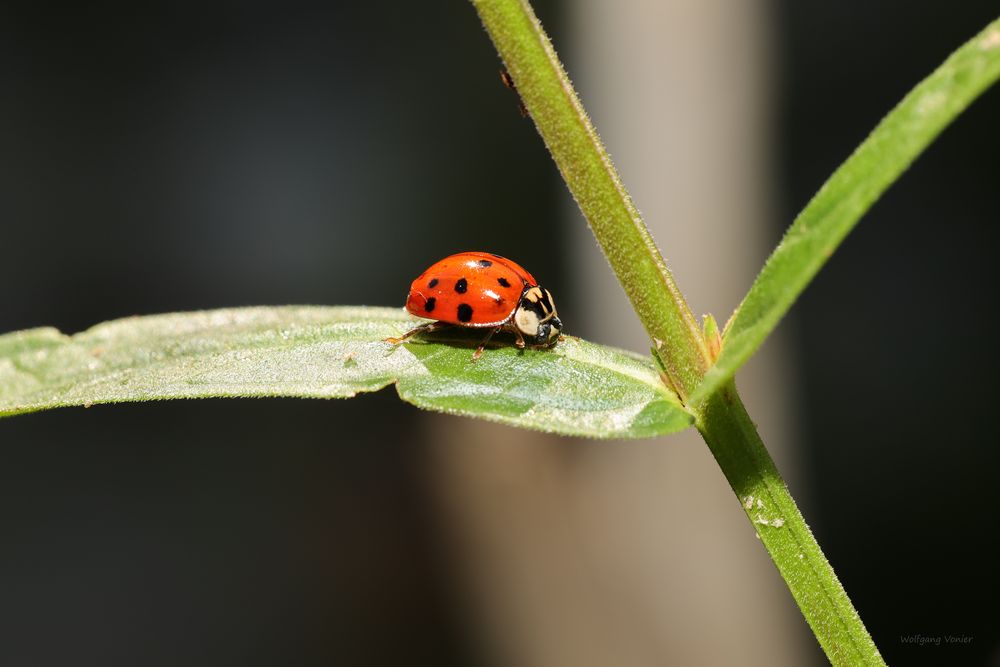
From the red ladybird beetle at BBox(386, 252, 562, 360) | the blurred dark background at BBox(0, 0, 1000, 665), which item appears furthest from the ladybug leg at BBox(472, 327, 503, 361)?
the blurred dark background at BBox(0, 0, 1000, 665)

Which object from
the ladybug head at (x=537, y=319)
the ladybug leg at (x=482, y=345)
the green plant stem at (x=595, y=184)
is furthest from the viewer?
the ladybug head at (x=537, y=319)

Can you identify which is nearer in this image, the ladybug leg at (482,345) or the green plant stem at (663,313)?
the green plant stem at (663,313)

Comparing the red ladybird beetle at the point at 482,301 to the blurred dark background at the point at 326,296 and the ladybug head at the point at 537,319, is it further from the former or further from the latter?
the blurred dark background at the point at 326,296

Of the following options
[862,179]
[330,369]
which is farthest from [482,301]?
[862,179]

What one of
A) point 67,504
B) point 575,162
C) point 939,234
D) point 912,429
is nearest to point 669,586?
point 912,429

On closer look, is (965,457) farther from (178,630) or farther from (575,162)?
(575,162)

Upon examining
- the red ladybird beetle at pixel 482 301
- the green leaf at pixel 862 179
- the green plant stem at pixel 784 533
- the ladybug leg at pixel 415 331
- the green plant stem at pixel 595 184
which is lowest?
the green plant stem at pixel 784 533

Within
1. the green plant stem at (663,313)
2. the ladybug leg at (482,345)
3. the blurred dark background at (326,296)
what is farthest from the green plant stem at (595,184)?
the blurred dark background at (326,296)

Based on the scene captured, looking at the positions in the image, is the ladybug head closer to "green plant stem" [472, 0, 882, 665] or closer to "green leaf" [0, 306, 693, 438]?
"green leaf" [0, 306, 693, 438]
